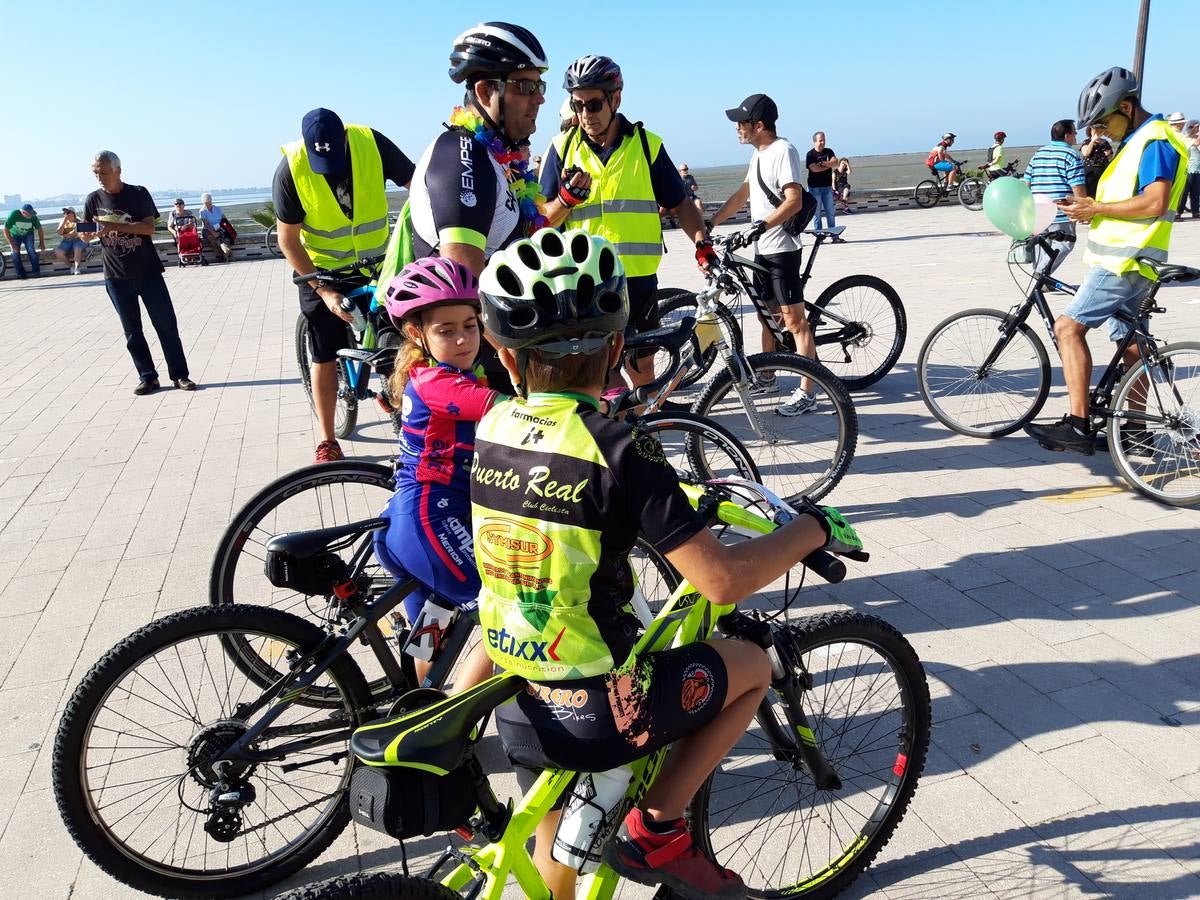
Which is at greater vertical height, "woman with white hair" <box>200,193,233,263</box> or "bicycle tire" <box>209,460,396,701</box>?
"woman with white hair" <box>200,193,233,263</box>

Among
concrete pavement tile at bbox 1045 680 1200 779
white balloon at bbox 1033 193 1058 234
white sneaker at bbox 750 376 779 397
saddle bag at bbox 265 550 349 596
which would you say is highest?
white balloon at bbox 1033 193 1058 234

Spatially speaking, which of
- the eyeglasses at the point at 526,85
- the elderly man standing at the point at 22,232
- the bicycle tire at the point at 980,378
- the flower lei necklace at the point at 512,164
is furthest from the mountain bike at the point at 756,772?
the elderly man standing at the point at 22,232

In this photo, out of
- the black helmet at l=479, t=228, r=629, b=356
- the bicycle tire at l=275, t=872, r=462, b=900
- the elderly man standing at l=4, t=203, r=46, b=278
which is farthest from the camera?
the elderly man standing at l=4, t=203, r=46, b=278

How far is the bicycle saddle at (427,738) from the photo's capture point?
1.66 m

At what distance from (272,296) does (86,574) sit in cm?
1150

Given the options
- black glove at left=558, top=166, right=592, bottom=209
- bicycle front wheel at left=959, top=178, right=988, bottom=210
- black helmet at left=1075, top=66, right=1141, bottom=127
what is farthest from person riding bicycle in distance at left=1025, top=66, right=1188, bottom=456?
bicycle front wheel at left=959, top=178, right=988, bottom=210

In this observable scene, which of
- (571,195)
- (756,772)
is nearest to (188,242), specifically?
(571,195)

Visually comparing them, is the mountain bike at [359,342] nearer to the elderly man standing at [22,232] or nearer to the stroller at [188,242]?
the stroller at [188,242]

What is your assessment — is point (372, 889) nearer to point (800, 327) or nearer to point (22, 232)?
point (800, 327)

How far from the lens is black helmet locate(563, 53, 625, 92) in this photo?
468 cm

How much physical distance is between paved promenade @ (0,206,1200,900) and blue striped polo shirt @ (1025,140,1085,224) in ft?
5.38

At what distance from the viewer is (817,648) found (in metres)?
2.34

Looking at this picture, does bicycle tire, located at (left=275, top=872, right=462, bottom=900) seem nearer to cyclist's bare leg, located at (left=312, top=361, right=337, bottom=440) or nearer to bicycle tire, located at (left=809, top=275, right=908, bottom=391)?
cyclist's bare leg, located at (left=312, top=361, right=337, bottom=440)

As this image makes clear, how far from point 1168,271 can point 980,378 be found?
1386 mm
